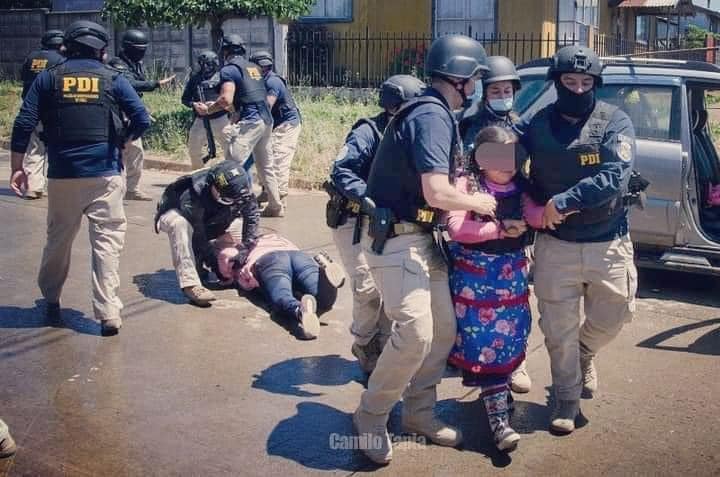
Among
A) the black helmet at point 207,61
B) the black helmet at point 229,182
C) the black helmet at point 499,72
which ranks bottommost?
the black helmet at point 229,182

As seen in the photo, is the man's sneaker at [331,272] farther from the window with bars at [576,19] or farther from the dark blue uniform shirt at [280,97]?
the window with bars at [576,19]

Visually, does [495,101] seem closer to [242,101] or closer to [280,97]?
[242,101]

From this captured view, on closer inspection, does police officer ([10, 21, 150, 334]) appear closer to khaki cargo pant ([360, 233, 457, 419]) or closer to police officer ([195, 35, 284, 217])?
khaki cargo pant ([360, 233, 457, 419])

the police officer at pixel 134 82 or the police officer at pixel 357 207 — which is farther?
the police officer at pixel 134 82

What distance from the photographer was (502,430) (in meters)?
4.23

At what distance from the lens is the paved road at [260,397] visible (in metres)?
4.19

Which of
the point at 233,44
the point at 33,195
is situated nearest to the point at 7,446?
the point at 233,44

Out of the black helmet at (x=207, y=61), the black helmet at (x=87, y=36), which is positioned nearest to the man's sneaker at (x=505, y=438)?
the black helmet at (x=87, y=36)

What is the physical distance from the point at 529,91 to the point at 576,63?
2.67m

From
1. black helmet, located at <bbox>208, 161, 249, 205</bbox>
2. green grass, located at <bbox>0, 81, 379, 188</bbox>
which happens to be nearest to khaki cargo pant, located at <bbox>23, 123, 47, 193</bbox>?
green grass, located at <bbox>0, 81, 379, 188</bbox>

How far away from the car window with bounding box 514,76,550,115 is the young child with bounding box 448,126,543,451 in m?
2.70

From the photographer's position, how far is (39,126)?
10031 millimetres

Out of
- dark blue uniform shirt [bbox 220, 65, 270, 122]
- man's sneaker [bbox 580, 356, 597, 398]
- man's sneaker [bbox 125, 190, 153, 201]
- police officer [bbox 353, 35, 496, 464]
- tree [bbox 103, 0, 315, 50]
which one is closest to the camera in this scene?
police officer [bbox 353, 35, 496, 464]

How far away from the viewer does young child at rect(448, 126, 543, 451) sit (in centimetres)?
427
